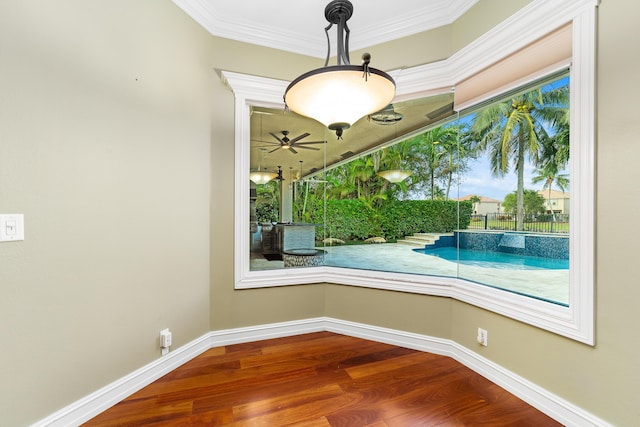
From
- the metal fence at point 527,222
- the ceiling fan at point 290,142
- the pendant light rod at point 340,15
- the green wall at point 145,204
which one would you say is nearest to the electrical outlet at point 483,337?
the green wall at point 145,204

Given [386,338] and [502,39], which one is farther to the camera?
[386,338]

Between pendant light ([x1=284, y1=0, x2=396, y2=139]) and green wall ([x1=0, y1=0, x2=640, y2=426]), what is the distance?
3.87 ft

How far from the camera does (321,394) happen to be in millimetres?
1912

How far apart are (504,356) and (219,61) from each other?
129 inches

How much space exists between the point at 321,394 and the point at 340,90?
188cm

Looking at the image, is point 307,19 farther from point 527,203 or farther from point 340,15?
point 527,203

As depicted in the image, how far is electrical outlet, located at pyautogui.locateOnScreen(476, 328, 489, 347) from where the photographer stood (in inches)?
83.7

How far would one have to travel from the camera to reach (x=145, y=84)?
2016 mm

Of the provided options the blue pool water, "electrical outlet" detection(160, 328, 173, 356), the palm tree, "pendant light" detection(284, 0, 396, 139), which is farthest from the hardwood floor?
"pendant light" detection(284, 0, 396, 139)

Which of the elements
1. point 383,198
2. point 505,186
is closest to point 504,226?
point 505,186

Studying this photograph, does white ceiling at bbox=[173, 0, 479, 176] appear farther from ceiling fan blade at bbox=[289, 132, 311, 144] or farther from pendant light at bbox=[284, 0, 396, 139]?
pendant light at bbox=[284, 0, 396, 139]

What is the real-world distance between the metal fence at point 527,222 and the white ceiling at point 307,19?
167cm

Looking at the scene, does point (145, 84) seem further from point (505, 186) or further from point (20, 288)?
point (505, 186)

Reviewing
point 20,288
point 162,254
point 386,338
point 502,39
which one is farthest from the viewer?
point 386,338
